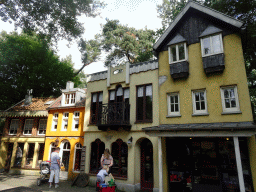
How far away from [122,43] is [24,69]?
14225mm

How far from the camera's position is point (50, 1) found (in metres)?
11.9

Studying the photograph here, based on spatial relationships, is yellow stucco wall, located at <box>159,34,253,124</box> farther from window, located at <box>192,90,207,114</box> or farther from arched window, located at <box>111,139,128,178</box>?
arched window, located at <box>111,139,128,178</box>

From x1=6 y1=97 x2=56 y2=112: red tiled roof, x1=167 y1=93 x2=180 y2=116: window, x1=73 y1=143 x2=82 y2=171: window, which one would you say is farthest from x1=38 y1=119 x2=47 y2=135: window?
x1=167 y1=93 x2=180 y2=116: window

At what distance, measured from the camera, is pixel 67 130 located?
16.3 m

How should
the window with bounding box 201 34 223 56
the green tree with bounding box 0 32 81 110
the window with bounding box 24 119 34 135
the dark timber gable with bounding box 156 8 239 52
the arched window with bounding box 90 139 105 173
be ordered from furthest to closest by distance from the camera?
the green tree with bounding box 0 32 81 110, the window with bounding box 24 119 34 135, the arched window with bounding box 90 139 105 173, the dark timber gable with bounding box 156 8 239 52, the window with bounding box 201 34 223 56

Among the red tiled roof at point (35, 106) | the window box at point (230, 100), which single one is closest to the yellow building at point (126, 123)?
the window box at point (230, 100)

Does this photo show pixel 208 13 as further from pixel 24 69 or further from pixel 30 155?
pixel 24 69

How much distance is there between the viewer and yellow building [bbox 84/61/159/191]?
11602 millimetres

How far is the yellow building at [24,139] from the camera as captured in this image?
57.8 ft

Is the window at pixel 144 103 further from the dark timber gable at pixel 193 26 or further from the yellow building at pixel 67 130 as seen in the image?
the yellow building at pixel 67 130

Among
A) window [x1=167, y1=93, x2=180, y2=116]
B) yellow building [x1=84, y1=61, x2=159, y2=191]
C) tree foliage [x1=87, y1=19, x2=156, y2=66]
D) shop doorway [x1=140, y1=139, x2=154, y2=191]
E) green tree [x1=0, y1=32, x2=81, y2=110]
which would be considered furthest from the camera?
tree foliage [x1=87, y1=19, x2=156, y2=66]

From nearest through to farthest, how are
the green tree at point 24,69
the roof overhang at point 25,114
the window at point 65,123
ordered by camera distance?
1. the window at point 65,123
2. the roof overhang at point 25,114
3. the green tree at point 24,69

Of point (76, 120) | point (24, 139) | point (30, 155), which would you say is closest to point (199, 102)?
point (76, 120)

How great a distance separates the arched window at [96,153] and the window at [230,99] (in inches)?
351
